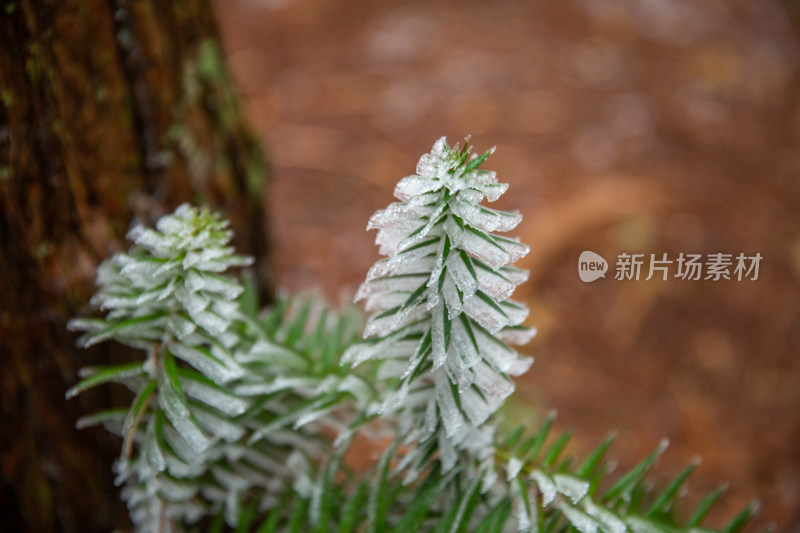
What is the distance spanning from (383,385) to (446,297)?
17.4 inches

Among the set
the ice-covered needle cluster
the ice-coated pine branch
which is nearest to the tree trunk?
the ice-coated pine branch

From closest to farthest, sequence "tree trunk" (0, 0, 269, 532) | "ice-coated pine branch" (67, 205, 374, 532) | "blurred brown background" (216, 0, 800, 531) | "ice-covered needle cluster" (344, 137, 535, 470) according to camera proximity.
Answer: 1. "ice-covered needle cluster" (344, 137, 535, 470)
2. "ice-coated pine branch" (67, 205, 374, 532)
3. "tree trunk" (0, 0, 269, 532)
4. "blurred brown background" (216, 0, 800, 531)

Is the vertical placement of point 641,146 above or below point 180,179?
above

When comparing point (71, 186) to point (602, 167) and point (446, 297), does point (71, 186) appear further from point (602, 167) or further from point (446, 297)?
point (602, 167)

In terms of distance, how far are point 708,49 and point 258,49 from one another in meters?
2.83

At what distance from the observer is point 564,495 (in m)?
1.00

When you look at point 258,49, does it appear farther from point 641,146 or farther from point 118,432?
point 118,432

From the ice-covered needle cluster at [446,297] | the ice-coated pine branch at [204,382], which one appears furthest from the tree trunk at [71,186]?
the ice-covered needle cluster at [446,297]

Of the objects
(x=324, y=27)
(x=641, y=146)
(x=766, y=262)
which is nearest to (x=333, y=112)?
(x=324, y=27)

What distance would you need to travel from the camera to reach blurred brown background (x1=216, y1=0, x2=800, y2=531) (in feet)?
8.27

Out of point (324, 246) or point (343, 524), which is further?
point (324, 246)

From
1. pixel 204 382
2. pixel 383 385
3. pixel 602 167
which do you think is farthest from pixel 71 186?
pixel 602 167

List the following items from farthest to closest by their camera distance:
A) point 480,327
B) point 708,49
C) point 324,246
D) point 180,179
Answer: point 708,49 < point 324,246 < point 180,179 < point 480,327

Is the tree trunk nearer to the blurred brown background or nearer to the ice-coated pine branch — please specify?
the ice-coated pine branch
